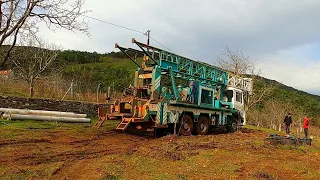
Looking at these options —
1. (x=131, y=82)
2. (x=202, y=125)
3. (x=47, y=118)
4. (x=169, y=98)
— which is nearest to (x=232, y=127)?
(x=202, y=125)

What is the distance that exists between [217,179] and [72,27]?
26.6 ft

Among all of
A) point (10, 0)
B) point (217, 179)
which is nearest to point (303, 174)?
point (217, 179)

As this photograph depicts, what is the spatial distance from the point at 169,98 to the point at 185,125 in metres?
1.68

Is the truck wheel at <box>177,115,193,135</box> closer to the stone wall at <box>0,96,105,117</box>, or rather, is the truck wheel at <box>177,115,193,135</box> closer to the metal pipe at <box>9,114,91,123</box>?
the metal pipe at <box>9,114,91,123</box>

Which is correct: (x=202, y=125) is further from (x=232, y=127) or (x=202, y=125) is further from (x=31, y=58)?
(x=31, y=58)

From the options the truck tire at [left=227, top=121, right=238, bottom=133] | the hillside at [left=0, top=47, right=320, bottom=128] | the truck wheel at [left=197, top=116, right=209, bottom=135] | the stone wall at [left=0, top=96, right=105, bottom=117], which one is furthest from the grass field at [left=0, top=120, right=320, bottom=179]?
the hillside at [left=0, top=47, right=320, bottom=128]

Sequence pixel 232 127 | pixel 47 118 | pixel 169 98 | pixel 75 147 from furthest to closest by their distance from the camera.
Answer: pixel 232 127
pixel 47 118
pixel 169 98
pixel 75 147

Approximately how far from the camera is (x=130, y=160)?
834 centimetres

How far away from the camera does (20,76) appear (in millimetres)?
24688

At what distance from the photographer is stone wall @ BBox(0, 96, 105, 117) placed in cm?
1658

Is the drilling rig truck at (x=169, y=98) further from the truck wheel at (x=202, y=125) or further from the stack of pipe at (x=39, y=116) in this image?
the stack of pipe at (x=39, y=116)

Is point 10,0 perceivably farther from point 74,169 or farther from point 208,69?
point 208,69

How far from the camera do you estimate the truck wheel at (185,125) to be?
49.0 ft

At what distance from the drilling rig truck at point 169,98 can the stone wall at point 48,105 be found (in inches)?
179
